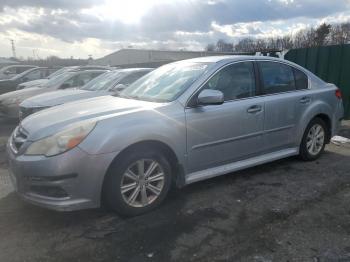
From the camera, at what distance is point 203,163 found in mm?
4355

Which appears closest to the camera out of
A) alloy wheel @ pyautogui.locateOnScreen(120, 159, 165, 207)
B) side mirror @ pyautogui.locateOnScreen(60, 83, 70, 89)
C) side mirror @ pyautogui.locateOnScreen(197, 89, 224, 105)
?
alloy wheel @ pyautogui.locateOnScreen(120, 159, 165, 207)

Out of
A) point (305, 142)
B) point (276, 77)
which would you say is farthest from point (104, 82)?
point (305, 142)

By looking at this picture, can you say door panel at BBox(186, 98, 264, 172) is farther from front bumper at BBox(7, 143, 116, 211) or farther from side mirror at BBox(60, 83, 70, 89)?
side mirror at BBox(60, 83, 70, 89)

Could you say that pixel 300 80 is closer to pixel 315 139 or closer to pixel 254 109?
pixel 315 139

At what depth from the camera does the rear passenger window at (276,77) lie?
502cm

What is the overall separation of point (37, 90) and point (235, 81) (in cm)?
714

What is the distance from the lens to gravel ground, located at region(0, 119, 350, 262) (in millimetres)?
3152

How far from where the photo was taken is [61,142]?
11.5 feet

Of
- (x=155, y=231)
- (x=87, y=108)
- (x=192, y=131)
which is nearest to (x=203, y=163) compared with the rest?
(x=192, y=131)

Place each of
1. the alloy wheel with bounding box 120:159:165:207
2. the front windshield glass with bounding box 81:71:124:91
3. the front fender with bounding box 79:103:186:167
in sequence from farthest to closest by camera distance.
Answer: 1. the front windshield glass with bounding box 81:71:124:91
2. the alloy wheel with bounding box 120:159:165:207
3. the front fender with bounding box 79:103:186:167

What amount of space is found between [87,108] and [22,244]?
5.26 ft

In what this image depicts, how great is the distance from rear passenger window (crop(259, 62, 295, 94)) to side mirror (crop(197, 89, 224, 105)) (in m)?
1.05

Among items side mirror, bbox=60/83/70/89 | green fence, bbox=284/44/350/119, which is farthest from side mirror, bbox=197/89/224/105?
side mirror, bbox=60/83/70/89

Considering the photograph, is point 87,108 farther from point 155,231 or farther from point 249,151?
point 249,151
